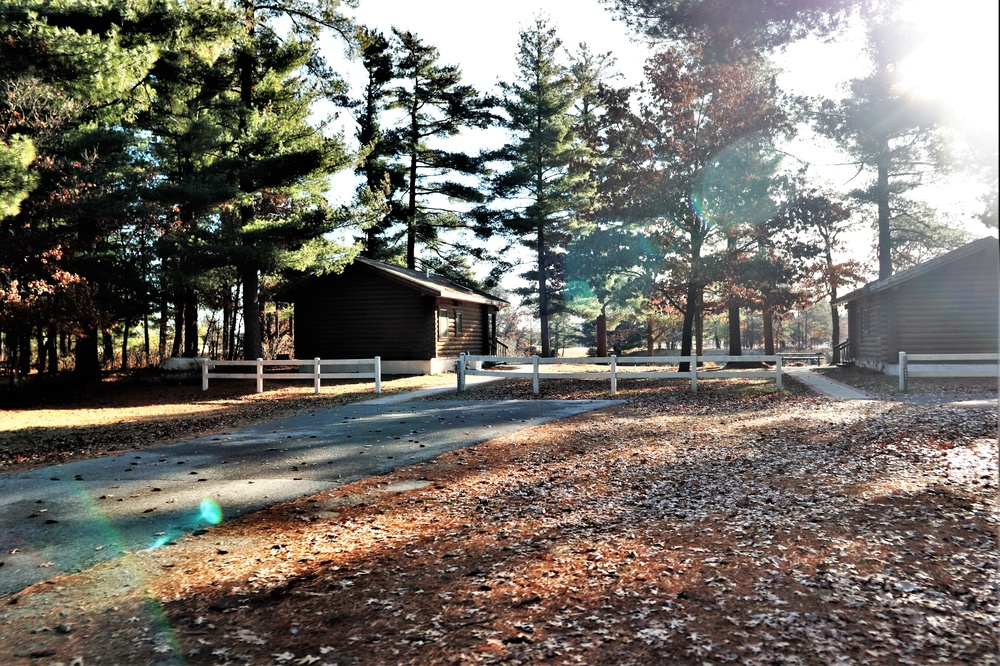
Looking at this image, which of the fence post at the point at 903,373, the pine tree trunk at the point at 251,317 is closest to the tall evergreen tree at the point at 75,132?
the pine tree trunk at the point at 251,317

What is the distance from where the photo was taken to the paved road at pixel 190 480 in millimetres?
5191

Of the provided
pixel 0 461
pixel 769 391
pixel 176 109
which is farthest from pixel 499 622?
pixel 176 109

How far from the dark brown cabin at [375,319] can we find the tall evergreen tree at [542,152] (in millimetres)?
9322

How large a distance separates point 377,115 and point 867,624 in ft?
124

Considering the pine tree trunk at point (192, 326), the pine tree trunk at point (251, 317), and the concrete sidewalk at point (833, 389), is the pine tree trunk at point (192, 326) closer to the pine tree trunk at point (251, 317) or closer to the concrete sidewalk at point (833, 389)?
the pine tree trunk at point (251, 317)

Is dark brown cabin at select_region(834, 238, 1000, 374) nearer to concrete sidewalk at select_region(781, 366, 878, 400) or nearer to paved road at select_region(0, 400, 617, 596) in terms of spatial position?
concrete sidewalk at select_region(781, 366, 878, 400)

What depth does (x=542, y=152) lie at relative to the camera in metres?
35.3

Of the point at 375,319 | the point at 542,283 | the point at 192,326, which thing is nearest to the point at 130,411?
the point at 375,319

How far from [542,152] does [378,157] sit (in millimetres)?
9366

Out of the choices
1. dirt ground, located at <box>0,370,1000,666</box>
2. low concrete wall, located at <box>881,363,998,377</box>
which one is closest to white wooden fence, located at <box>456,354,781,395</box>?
low concrete wall, located at <box>881,363,998,377</box>

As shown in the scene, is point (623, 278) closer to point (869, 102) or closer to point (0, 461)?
point (869, 102)

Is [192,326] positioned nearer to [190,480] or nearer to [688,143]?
[688,143]

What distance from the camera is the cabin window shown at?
27875 millimetres

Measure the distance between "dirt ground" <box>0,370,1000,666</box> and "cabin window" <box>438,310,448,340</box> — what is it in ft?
64.8
